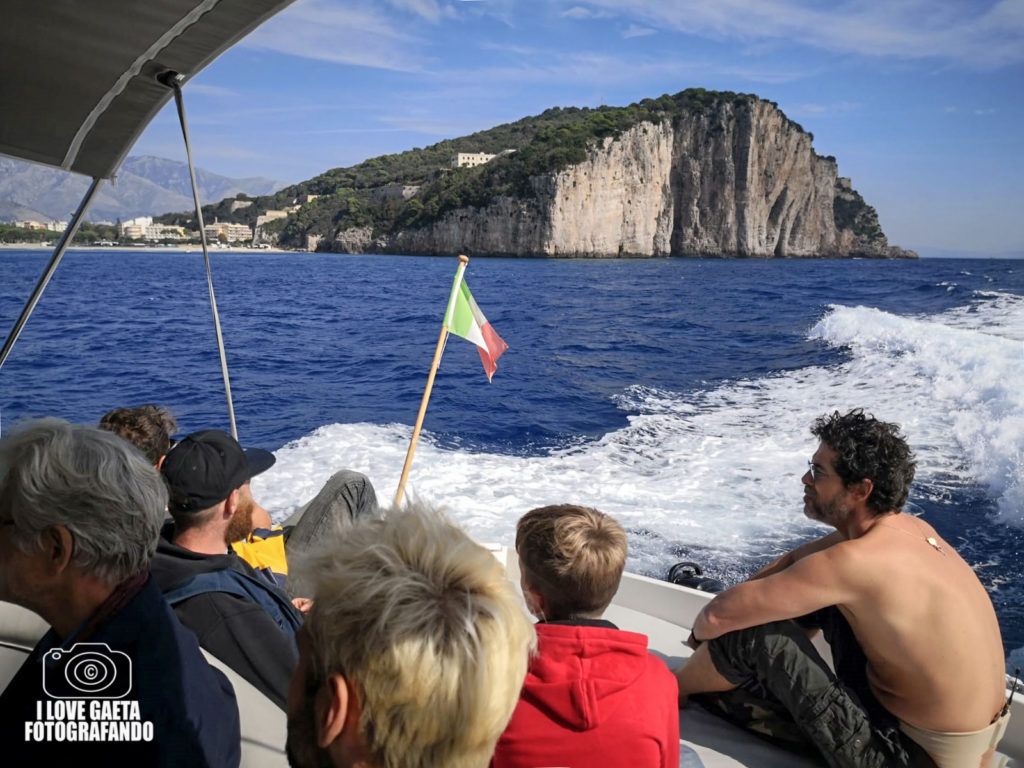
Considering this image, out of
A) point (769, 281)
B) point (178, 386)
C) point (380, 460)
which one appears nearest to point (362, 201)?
point (769, 281)

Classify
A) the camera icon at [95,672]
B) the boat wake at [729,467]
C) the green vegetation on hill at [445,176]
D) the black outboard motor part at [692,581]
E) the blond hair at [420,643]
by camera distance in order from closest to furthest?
the blond hair at [420,643], the camera icon at [95,672], the black outboard motor part at [692,581], the boat wake at [729,467], the green vegetation on hill at [445,176]

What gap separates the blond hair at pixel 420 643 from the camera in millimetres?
693

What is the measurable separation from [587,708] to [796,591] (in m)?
0.75

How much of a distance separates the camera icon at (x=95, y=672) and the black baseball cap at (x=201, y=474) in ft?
1.97

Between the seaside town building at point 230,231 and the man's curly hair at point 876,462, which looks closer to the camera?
the man's curly hair at point 876,462

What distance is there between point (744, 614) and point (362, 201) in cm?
9143

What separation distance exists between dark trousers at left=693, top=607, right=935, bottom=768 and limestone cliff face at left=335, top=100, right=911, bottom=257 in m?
64.8

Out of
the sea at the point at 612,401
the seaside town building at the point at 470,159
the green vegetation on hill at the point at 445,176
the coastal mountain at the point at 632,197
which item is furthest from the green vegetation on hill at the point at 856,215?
the sea at the point at 612,401

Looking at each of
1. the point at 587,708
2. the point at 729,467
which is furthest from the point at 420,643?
the point at 729,467

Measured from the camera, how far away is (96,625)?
106 cm

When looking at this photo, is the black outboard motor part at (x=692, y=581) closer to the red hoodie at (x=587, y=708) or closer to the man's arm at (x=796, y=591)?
the man's arm at (x=796, y=591)

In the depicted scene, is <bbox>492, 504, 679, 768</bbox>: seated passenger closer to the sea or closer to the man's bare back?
the sea

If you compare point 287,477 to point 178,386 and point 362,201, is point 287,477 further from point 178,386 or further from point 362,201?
point 362,201

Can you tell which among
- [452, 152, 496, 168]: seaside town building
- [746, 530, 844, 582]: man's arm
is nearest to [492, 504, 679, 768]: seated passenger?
[746, 530, 844, 582]: man's arm
